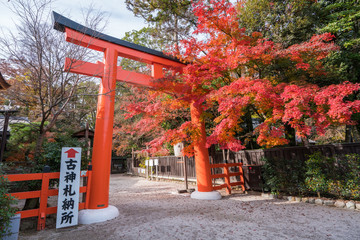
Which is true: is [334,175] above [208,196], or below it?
above

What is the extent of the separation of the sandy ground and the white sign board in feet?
0.76

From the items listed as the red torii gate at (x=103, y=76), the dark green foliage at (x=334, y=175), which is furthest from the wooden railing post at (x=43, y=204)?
the dark green foliage at (x=334, y=175)

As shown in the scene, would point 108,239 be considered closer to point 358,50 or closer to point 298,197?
point 298,197

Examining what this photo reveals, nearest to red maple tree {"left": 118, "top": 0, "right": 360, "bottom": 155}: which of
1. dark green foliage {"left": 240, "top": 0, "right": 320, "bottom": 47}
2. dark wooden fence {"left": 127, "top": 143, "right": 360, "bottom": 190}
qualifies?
dark wooden fence {"left": 127, "top": 143, "right": 360, "bottom": 190}

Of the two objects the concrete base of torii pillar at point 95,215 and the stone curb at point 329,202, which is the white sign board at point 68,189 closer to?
the concrete base of torii pillar at point 95,215

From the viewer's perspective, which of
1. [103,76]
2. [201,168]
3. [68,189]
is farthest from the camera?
[201,168]

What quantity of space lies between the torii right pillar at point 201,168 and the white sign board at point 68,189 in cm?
413

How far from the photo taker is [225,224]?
428 centimetres

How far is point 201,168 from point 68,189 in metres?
4.57

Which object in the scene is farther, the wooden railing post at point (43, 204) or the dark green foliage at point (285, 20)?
the dark green foliage at point (285, 20)

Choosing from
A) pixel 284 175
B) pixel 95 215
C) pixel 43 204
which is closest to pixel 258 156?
pixel 284 175

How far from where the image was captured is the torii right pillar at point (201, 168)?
7.06 m

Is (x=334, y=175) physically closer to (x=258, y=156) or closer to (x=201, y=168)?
(x=258, y=156)

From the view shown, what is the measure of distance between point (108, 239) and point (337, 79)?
9935 mm
